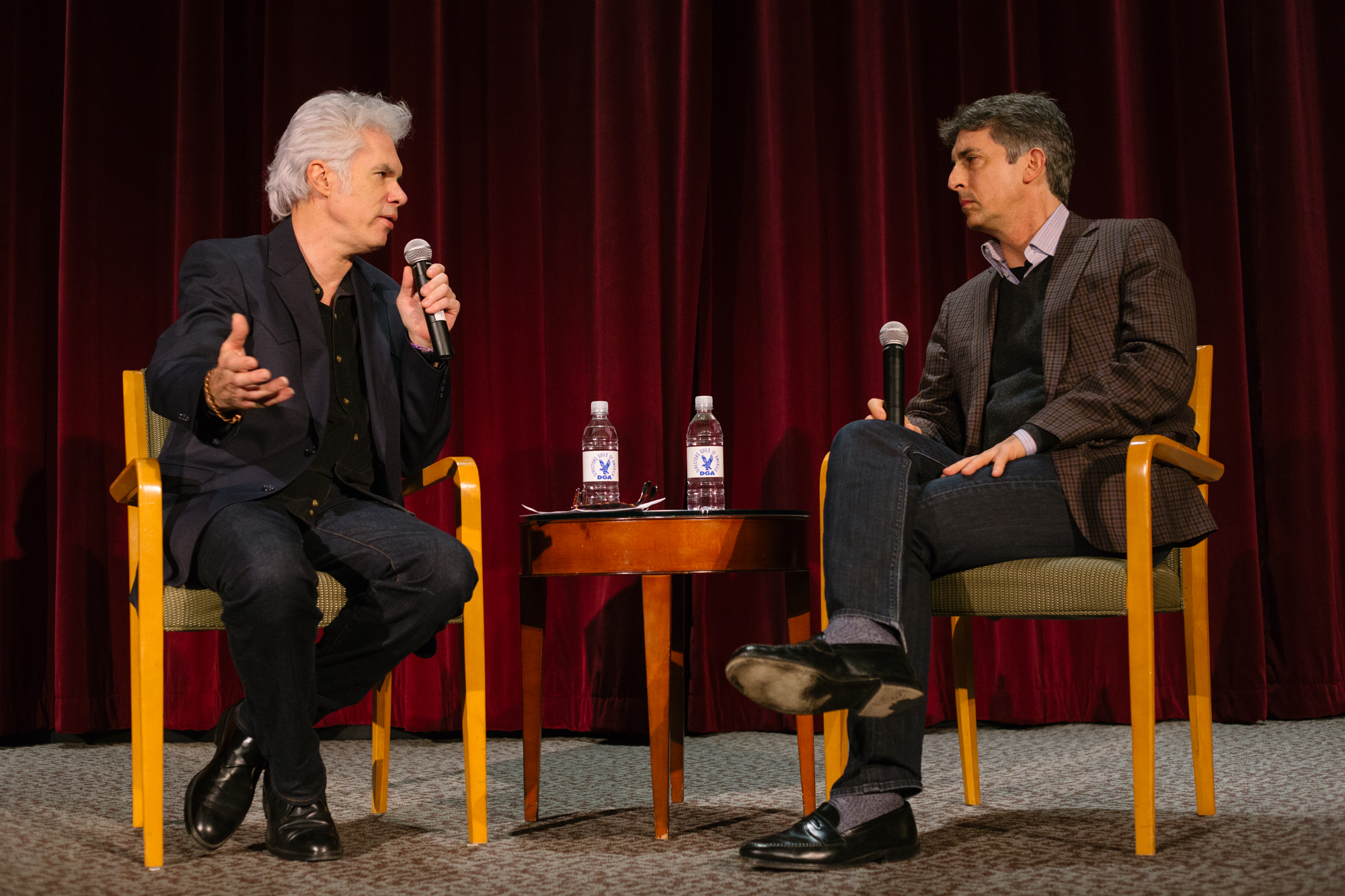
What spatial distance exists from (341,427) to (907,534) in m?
1.00

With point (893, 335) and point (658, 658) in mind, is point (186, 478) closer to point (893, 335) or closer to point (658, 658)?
point (658, 658)

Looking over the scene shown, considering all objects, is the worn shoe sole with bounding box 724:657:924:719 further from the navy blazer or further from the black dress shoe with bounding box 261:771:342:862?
the navy blazer

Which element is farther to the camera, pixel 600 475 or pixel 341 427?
pixel 600 475

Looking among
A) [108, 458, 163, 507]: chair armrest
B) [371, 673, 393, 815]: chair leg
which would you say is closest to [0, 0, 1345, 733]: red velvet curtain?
[371, 673, 393, 815]: chair leg

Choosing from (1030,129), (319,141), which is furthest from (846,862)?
(319,141)

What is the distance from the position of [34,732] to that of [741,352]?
2158 mm

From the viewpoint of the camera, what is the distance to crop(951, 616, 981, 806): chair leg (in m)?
2.04

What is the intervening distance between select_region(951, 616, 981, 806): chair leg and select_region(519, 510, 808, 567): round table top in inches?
16.4

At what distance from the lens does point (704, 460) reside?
247cm

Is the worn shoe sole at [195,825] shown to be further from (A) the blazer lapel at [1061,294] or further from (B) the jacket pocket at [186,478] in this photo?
(A) the blazer lapel at [1061,294]

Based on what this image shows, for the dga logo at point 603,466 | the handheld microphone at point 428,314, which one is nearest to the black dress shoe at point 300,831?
the handheld microphone at point 428,314

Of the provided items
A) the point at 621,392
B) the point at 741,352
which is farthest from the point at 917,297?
the point at 621,392

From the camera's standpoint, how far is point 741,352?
10.2 ft

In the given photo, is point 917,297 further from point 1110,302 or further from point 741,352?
point 1110,302
